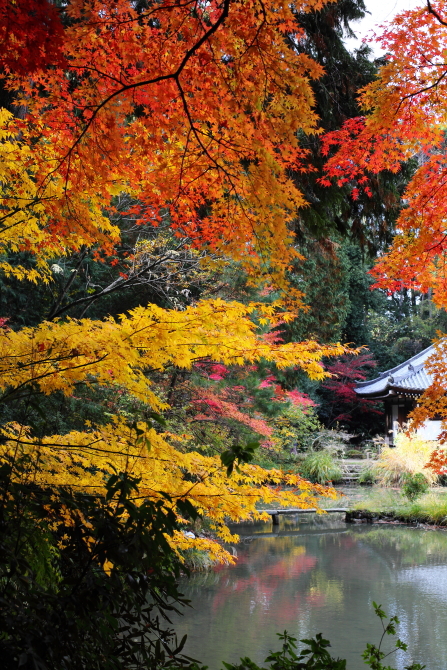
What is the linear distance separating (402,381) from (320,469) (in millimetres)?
4703

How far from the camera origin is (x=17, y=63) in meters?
2.33

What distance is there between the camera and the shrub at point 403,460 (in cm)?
1283

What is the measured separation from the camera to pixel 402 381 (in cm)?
1802

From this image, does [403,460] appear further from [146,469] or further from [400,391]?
[146,469]

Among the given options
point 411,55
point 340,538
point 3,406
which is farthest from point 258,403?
point 411,55

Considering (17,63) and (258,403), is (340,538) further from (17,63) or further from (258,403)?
(17,63)

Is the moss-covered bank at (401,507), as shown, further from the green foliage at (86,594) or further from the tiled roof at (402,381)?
the green foliage at (86,594)

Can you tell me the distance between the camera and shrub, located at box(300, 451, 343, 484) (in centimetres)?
1488

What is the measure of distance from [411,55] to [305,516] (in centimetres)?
1015

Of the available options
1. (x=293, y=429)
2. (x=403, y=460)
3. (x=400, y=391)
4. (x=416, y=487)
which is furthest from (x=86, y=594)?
(x=400, y=391)

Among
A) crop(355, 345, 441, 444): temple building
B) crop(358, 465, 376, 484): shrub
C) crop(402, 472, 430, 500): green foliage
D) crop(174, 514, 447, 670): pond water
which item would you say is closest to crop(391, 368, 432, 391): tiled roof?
crop(355, 345, 441, 444): temple building

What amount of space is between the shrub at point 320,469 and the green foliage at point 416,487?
303 cm

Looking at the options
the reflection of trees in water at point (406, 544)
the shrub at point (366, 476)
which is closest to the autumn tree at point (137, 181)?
the reflection of trees in water at point (406, 544)

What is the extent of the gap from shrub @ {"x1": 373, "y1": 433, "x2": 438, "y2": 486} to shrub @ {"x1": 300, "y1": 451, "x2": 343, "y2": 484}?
1561mm
